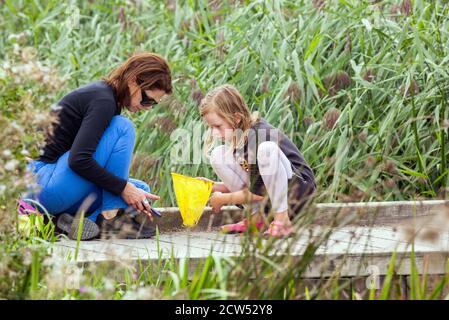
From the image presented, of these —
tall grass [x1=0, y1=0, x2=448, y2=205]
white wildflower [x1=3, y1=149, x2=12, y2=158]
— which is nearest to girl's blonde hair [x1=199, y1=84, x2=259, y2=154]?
tall grass [x1=0, y1=0, x2=448, y2=205]

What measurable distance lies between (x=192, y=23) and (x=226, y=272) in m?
4.45

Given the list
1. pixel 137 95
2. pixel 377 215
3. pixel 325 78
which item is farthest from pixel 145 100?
pixel 325 78

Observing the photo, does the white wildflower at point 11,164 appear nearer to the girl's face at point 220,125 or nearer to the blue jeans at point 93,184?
the blue jeans at point 93,184

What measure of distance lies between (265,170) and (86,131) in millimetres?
850

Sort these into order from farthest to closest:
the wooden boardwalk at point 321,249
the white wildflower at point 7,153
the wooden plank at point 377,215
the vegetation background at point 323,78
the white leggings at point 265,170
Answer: the vegetation background at point 323,78
the wooden plank at point 377,215
the white leggings at point 265,170
the wooden boardwalk at point 321,249
the white wildflower at point 7,153

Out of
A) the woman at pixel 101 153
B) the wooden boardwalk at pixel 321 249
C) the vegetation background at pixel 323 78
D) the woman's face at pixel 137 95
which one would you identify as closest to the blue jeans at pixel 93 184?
the woman at pixel 101 153

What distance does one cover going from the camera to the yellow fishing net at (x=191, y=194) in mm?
4633

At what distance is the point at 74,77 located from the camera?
22.4ft

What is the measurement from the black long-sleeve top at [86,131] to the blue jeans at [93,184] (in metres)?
0.06

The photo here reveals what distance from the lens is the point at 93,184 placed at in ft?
15.3
